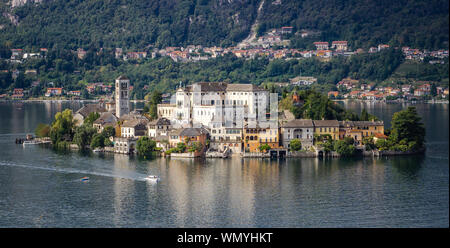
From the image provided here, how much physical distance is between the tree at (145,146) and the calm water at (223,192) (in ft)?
2.65

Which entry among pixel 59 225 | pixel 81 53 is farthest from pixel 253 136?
pixel 81 53

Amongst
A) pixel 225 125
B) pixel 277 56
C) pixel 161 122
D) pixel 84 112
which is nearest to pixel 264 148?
pixel 225 125

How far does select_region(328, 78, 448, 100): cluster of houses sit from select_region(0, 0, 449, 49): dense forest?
1261 cm

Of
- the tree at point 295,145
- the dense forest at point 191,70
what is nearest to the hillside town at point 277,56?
the dense forest at point 191,70

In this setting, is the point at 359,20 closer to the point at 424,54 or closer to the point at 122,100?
the point at 424,54

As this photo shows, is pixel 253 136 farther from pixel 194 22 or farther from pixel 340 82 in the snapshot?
pixel 194 22

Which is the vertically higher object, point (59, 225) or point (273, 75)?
point (273, 75)

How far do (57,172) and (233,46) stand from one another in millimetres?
72972

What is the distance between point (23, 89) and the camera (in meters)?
80.8

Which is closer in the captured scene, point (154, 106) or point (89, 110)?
point (154, 106)

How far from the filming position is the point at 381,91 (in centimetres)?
7338

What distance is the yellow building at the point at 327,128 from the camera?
34062 millimetres

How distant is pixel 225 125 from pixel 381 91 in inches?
1627

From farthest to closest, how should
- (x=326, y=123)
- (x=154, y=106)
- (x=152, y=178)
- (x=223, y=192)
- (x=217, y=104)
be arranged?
(x=154, y=106)
(x=217, y=104)
(x=326, y=123)
(x=152, y=178)
(x=223, y=192)
